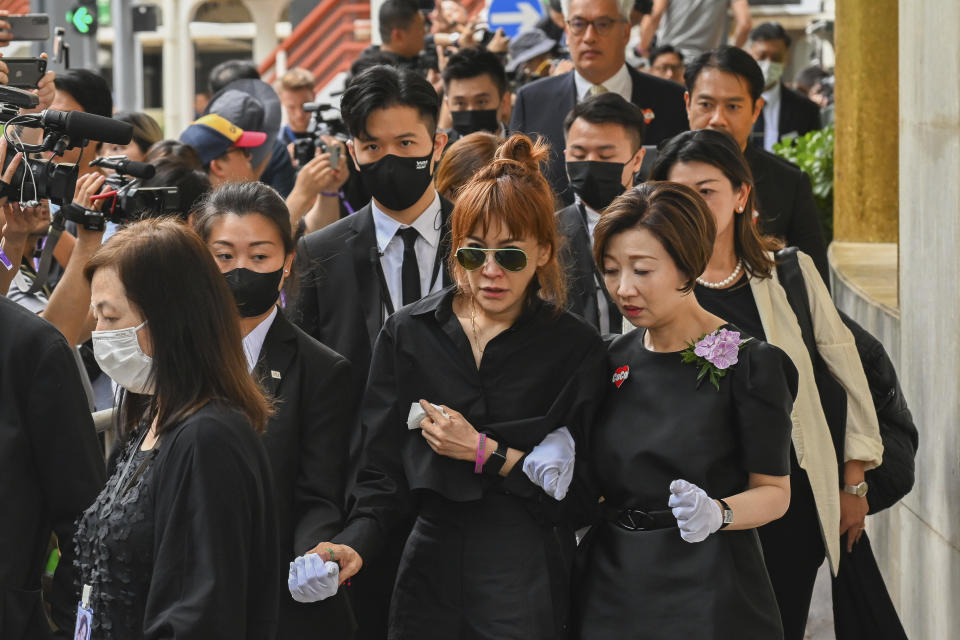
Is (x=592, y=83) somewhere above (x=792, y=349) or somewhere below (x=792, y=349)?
above

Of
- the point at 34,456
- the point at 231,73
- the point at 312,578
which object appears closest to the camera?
the point at 34,456

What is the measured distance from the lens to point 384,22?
892cm

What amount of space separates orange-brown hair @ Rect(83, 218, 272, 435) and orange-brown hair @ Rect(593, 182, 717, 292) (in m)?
1.22

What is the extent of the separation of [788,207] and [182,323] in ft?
11.0

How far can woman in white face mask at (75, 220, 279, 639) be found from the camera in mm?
2859

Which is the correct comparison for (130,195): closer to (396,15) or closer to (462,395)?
(462,395)

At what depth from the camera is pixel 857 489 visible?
4586 millimetres

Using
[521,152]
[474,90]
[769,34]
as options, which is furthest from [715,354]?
[769,34]

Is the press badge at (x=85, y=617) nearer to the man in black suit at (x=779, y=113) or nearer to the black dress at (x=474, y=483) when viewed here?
the black dress at (x=474, y=483)

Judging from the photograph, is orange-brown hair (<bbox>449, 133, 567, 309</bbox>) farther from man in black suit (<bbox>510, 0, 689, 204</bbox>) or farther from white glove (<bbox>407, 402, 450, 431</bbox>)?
man in black suit (<bbox>510, 0, 689, 204</bbox>)

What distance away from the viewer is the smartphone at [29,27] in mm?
5516

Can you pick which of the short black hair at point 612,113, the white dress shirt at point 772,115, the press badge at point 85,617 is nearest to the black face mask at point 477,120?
the short black hair at point 612,113

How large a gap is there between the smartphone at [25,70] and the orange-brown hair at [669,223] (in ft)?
7.78

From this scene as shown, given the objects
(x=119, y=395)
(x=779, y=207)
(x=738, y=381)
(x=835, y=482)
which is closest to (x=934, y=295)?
(x=779, y=207)
